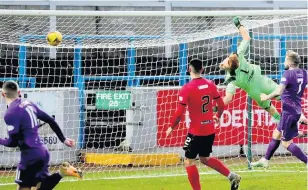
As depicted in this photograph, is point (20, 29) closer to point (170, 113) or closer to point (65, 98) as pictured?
point (65, 98)

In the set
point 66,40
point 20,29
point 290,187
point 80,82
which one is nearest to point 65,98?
point 80,82

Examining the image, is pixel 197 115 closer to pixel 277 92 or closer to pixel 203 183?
pixel 277 92

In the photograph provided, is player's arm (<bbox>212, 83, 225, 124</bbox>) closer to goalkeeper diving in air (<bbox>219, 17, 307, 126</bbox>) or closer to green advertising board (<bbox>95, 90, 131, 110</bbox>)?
goalkeeper diving in air (<bbox>219, 17, 307, 126</bbox>)

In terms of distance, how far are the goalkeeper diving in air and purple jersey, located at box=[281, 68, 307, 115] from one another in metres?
0.48

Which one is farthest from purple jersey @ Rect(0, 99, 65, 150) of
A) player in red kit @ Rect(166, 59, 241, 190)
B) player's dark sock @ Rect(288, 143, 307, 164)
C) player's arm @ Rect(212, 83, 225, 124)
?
player's dark sock @ Rect(288, 143, 307, 164)

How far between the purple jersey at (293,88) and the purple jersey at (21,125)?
444cm

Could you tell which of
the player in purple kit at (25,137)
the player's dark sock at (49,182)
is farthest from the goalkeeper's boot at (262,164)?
the player in purple kit at (25,137)

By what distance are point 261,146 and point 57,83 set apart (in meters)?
4.46

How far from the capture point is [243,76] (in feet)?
36.2

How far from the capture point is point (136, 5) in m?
16.5

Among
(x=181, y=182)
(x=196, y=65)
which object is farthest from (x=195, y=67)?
(x=181, y=182)

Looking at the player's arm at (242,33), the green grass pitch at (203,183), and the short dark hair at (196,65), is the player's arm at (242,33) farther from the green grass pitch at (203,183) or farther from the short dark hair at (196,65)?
the green grass pitch at (203,183)

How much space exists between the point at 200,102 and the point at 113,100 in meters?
4.79

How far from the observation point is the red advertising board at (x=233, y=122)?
1370cm
